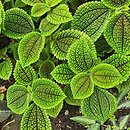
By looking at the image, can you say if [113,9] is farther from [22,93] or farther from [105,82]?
[22,93]

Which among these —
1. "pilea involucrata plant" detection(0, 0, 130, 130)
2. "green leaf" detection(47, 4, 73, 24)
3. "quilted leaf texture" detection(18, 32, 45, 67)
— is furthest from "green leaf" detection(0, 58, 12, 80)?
"green leaf" detection(47, 4, 73, 24)

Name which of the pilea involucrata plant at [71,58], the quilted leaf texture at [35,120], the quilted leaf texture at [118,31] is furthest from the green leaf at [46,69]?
the quilted leaf texture at [118,31]

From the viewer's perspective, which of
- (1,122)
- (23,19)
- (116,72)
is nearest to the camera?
(116,72)

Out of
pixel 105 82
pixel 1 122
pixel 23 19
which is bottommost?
pixel 1 122

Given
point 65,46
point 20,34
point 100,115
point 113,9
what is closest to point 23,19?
point 20,34

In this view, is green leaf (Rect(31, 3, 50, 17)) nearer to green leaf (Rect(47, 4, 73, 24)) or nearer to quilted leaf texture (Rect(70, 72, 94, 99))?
green leaf (Rect(47, 4, 73, 24))

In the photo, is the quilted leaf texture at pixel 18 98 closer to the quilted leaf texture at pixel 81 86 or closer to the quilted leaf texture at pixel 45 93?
the quilted leaf texture at pixel 45 93
